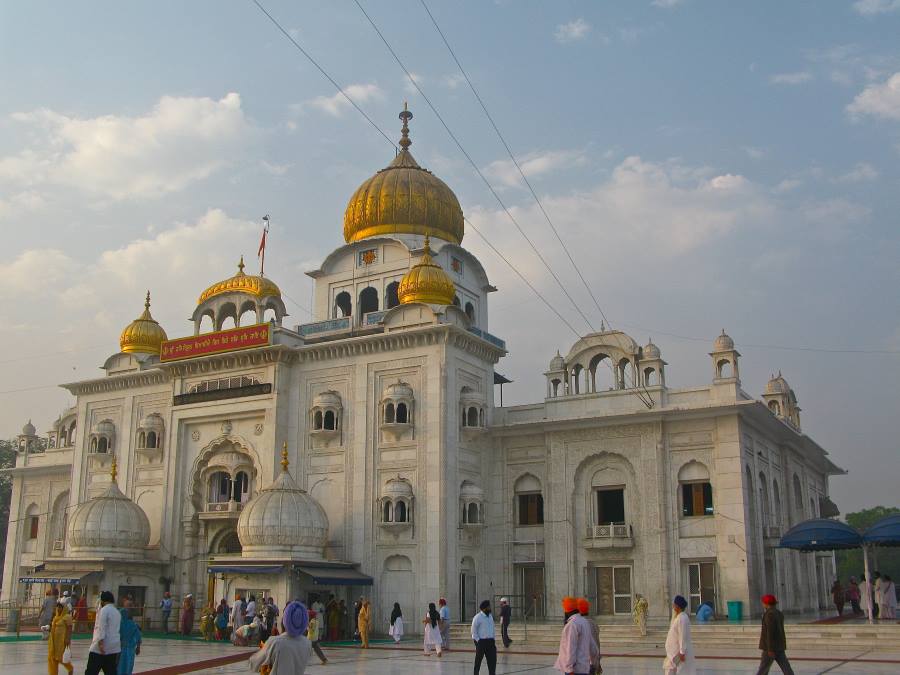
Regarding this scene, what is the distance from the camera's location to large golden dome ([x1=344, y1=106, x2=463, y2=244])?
3475 cm

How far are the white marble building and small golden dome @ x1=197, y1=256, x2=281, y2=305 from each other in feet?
0.32

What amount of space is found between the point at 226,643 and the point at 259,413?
29.1ft

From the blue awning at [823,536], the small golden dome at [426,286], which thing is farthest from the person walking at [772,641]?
the small golden dome at [426,286]

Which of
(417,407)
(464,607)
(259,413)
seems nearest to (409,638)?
(464,607)

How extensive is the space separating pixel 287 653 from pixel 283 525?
19.8 m

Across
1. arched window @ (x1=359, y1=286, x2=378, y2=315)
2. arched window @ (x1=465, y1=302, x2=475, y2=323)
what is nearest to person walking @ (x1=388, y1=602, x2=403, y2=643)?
arched window @ (x1=359, y1=286, x2=378, y2=315)

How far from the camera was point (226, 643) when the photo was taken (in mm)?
24891

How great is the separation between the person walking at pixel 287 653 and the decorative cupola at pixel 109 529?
24.7 m

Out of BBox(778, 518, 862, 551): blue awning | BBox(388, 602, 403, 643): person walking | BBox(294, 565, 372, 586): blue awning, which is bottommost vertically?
BBox(388, 602, 403, 643): person walking

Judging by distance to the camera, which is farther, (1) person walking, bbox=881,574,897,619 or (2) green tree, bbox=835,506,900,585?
(2) green tree, bbox=835,506,900,585

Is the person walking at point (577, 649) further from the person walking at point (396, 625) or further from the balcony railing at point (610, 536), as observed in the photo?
the balcony railing at point (610, 536)

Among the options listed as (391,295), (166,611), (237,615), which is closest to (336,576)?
(237,615)

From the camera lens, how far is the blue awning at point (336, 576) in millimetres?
26359

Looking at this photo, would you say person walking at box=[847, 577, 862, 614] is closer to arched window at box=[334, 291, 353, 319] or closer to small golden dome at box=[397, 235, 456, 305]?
small golden dome at box=[397, 235, 456, 305]
